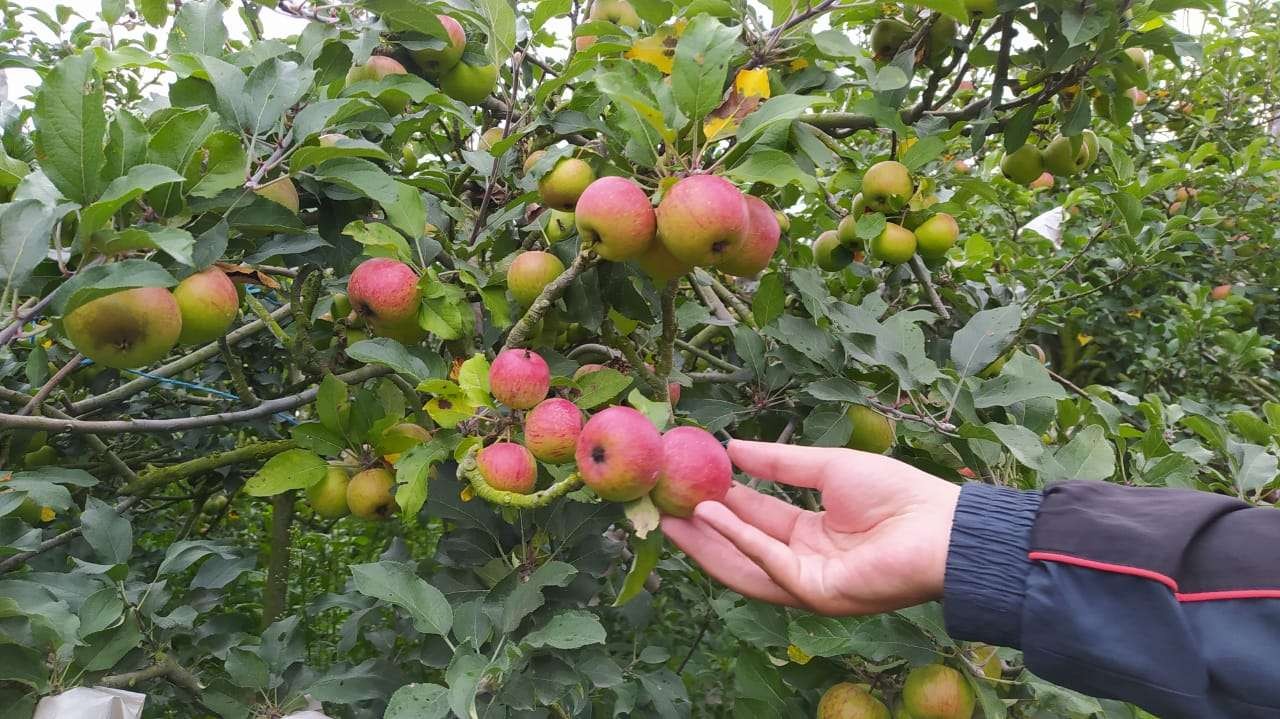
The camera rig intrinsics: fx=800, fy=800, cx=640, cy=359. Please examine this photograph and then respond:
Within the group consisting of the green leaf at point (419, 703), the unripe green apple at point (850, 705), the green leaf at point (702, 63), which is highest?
the green leaf at point (702, 63)

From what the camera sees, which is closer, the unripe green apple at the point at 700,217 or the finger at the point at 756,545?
the unripe green apple at the point at 700,217

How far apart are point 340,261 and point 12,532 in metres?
0.78

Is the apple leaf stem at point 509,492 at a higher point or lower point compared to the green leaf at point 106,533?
higher

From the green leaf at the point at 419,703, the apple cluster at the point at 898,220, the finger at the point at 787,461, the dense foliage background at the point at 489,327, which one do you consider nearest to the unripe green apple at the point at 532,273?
the dense foliage background at the point at 489,327

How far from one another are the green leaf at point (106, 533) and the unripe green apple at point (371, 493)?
49 centimetres

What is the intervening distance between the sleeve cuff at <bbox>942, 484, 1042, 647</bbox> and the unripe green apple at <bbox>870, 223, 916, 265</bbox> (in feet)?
2.39

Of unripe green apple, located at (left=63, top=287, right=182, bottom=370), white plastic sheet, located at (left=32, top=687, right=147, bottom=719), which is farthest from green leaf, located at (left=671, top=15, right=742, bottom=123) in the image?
white plastic sheet, located at (left=32, top=687, right=147, bottom=719)

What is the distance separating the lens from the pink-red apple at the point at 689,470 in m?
1.15

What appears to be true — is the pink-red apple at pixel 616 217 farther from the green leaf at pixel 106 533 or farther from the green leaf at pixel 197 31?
the green leaf at pixel 106 533

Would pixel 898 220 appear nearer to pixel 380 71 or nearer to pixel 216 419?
pixel 380 71

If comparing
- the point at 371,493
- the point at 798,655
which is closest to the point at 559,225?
the point at 371,493

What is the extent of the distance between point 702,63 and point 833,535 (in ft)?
2.62

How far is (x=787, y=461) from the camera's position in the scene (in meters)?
1.34

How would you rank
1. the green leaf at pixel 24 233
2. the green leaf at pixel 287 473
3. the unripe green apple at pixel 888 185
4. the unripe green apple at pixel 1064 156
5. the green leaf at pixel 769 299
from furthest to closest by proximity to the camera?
the unripe green apple at pixel 1064 156 → the unripe green apple at pixel 888 185 → the green leaf at pixel 769 299 → the green leaf at pixel 287 473 → the green leaf at pixel 24 233
